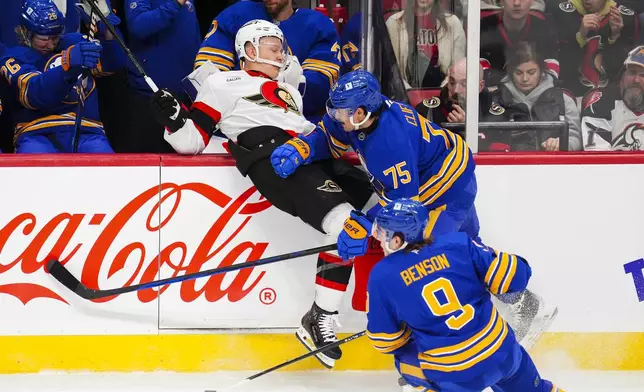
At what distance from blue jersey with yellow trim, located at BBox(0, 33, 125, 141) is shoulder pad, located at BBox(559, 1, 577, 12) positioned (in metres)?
1.82

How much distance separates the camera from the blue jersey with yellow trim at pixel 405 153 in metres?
3.16

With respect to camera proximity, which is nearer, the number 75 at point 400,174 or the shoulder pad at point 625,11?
the number 75 at point 400,174

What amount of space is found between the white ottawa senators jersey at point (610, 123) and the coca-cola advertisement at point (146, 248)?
1.13 metres

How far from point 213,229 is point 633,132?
1.67 metres

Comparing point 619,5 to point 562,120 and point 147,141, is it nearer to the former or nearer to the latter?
point 562,120

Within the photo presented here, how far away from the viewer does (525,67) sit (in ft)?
12.6

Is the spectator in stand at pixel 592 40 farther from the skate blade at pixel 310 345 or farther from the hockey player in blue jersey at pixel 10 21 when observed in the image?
the hockey player in blue jersey at pixel 10 21

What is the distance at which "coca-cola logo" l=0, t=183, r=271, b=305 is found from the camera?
141 inches

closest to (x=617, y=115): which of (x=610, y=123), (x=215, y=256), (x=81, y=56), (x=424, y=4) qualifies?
(x=610, y=123)

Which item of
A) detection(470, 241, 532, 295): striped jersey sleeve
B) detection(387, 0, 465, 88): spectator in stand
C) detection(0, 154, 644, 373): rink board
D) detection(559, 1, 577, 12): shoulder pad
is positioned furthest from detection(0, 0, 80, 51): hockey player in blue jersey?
detection(470, 241, 532, 295): striped jersey sleeve

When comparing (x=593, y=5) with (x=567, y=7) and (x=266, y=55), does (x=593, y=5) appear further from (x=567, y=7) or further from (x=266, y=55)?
(x=266, y=55)

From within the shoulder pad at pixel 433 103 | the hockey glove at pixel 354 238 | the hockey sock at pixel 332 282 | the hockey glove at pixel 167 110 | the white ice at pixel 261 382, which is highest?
the hockey glove at pixel 167 110

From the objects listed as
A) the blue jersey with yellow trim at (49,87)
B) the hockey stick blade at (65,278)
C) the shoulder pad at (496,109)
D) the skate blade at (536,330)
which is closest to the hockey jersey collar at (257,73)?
the blue jersey with yellow trim at (49,87)

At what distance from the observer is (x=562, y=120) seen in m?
3.81
